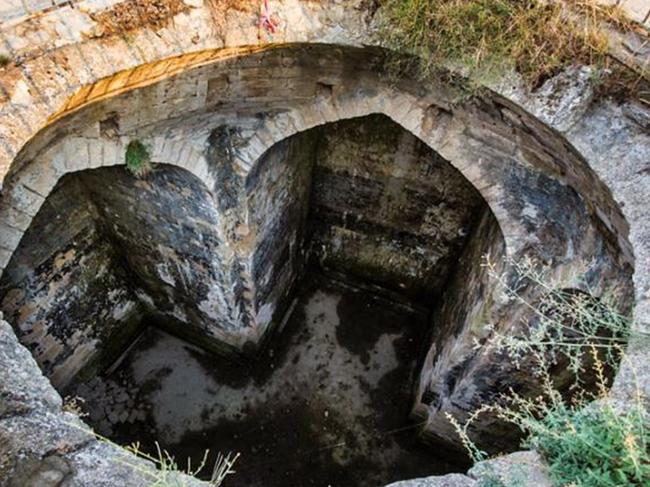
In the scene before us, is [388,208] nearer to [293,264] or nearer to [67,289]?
[293,264]

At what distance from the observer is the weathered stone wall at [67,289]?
438cm

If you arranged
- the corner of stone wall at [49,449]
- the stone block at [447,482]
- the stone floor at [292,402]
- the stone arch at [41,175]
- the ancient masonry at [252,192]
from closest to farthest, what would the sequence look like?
the corner of stone wall at [49,449]
the stone block at [447,482]
the ancient masonry at [252,192]
the stone arch at [41,175]
the stone floor at [292,402]

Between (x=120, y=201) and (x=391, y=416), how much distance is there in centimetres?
396

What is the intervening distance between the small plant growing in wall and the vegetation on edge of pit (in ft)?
6.48

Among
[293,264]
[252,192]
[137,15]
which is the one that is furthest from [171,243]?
[137,15]

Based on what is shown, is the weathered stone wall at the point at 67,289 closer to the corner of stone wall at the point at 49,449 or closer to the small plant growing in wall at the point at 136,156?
the small plant growing in wall at the point at 136,156

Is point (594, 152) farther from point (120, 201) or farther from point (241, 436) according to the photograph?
point (241, 436)

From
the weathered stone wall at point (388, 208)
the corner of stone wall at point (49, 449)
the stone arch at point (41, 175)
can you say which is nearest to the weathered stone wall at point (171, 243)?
the stone arch at point (41, 175)

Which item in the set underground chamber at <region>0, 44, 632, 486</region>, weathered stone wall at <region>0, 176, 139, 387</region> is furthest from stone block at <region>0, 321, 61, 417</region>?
weathered stone wall at <region>0, 176, 139, 387</region>

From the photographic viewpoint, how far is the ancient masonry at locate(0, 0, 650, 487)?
9.55 ft

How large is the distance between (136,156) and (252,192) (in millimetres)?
1100

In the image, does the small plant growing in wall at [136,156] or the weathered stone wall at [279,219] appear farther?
the weathered stone wall at [279,219]

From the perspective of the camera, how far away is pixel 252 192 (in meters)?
4.68

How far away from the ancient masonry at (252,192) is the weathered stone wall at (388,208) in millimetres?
26
